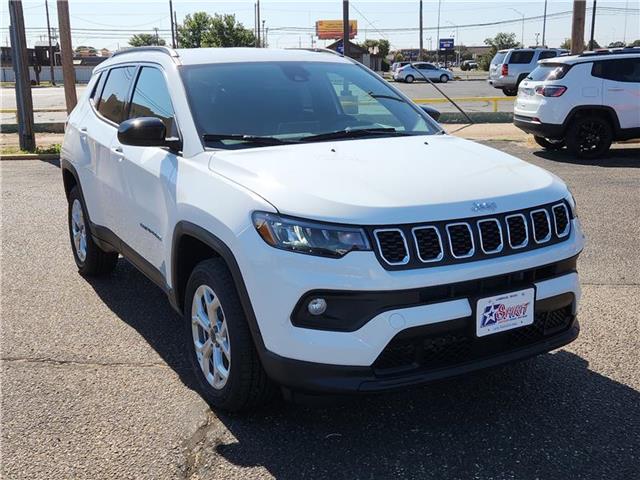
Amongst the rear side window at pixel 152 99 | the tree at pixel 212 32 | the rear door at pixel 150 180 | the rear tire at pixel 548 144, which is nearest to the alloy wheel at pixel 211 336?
the rear door at pixel 150 180

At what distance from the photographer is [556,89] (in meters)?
11.7

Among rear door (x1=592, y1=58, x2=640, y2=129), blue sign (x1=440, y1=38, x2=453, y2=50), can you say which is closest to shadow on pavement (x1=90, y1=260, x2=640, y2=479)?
rear door (x1=592, y1=58, x2=640, y2=129)

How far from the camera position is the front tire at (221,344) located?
312cm

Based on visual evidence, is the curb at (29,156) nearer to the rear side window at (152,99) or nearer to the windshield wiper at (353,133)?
the rear side window at (152,99)

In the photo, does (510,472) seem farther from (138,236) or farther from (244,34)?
(244,34)

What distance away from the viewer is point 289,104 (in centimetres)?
412

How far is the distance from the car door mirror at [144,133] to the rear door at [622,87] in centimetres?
983

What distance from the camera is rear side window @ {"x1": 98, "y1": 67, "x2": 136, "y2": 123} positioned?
190 inches

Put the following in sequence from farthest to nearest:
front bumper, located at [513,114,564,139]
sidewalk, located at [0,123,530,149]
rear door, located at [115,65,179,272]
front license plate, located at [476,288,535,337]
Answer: sidewalk, located at [0,123,530,149] < front bumper, located at [513,114,564,139] < rear door, located at [115,65,179,272] < front license plate, located at [476,288,535,337]

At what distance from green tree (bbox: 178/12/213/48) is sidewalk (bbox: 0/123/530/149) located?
61452mm

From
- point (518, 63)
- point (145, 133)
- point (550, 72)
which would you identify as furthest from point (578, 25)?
point (518, 63)

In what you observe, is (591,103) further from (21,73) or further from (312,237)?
(21,73)

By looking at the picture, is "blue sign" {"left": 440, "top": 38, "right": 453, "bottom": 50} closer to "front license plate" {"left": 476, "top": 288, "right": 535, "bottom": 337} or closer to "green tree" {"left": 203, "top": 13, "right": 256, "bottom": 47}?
"green tree" {"left": 203, "top": 13, "right": 256, "bottom": 47}

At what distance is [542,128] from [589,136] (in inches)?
30.7
